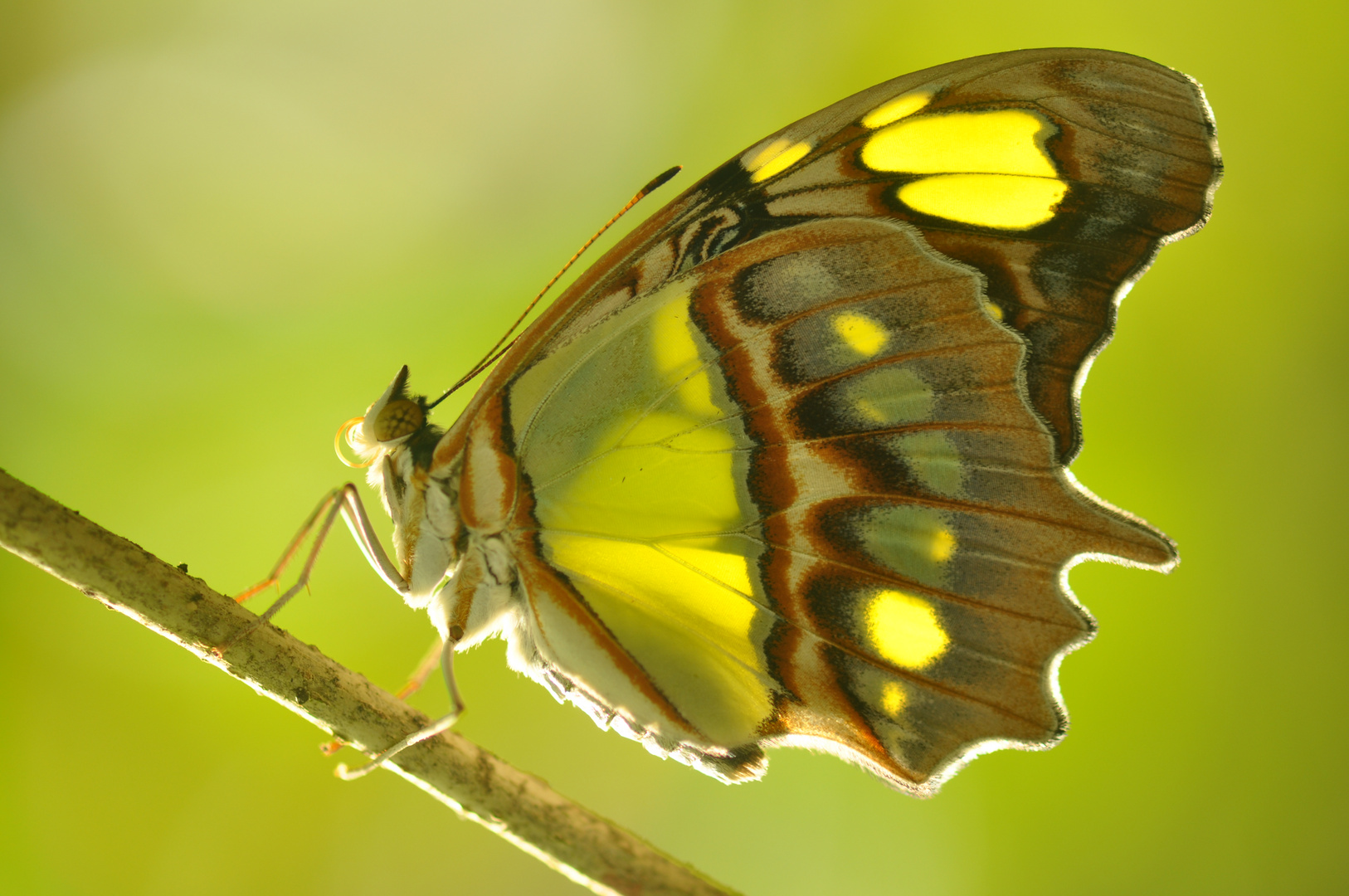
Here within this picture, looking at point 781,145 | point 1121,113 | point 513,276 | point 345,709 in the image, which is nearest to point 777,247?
point 781,145

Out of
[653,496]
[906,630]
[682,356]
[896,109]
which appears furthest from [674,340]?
[906,630]

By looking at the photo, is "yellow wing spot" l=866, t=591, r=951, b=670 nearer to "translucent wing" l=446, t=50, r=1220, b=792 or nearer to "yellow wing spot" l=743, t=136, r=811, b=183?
"translucent wing" l=446, t=50, r=1220, b=792

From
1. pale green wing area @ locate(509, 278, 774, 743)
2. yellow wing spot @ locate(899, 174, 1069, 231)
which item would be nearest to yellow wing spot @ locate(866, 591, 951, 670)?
pale green wing area @ locate(509, 278, 774, 743)

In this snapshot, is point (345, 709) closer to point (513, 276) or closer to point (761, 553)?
point (761, 553)

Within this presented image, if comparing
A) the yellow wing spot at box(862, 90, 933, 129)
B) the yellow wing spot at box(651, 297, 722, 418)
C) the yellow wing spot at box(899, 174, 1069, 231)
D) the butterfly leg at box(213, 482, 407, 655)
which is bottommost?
the butterfly leg at box(213, 482, 407, 655)

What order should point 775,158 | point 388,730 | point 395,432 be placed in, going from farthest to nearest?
point 395,432, point 775,158, point 388,730

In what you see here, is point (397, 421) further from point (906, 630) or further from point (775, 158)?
point (906, 630)

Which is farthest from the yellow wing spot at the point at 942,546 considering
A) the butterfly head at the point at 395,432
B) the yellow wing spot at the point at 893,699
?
the butterfly head at the point at 395,432
